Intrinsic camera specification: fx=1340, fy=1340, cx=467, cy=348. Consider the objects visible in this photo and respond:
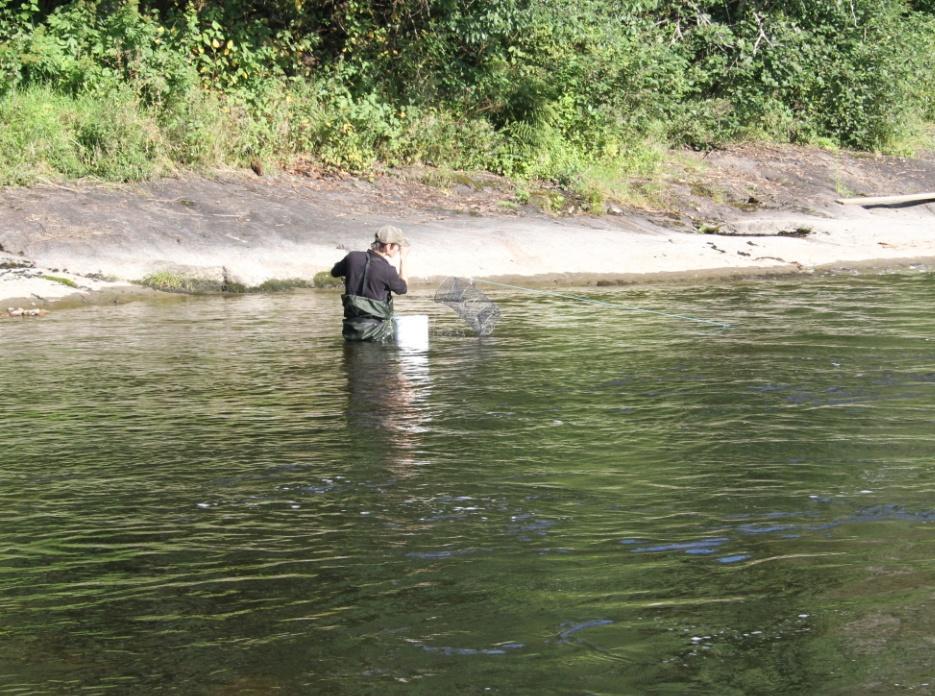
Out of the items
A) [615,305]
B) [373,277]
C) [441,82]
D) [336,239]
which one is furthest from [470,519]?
[441,82]

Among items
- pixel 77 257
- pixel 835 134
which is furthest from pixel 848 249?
pixel 77 257

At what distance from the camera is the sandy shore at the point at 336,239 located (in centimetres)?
1645

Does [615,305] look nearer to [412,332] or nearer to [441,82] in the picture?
[412,332]

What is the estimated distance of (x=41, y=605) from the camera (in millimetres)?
5266

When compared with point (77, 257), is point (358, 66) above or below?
above

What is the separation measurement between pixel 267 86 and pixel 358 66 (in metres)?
2.15

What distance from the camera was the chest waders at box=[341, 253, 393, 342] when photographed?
1237 centimetres

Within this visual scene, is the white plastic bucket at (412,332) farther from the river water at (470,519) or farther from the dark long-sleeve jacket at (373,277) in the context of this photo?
the river water at (470,519)

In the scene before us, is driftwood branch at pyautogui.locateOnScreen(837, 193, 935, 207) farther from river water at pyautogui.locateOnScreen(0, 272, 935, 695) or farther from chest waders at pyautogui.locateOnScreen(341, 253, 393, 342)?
chest waders at pyautogui.locateOnScreen(341, 253, 393, 342)

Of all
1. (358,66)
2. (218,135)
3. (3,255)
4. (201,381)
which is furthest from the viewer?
(358,66)

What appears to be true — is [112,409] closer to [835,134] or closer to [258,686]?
[258,686]

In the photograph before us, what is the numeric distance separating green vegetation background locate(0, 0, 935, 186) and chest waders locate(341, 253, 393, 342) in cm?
750

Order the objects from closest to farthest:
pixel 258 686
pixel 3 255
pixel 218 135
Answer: pixel 258 686 → pixel 3 255 → pixel 218 135

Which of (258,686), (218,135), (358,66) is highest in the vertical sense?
(358,66)
